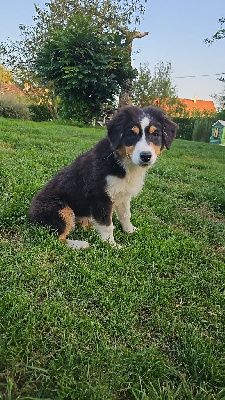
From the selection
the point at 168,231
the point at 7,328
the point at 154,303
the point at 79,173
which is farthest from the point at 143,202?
the point at 7,328

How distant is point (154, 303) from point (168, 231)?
4.79ft

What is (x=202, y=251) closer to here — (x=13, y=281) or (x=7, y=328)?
(x=13, y=281)

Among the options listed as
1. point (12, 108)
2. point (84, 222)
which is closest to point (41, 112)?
point (12, 108)

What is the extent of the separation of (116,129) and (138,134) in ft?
0.73

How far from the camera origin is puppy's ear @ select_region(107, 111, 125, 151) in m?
2.98

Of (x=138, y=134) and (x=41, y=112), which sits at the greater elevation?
(x=41, y=112)

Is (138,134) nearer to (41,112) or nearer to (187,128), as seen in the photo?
(41,112)

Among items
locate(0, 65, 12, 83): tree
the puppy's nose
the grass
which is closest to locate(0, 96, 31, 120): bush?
the grass

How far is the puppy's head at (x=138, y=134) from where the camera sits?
2.91m

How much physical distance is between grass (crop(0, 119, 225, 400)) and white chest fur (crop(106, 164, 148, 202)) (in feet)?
1.56

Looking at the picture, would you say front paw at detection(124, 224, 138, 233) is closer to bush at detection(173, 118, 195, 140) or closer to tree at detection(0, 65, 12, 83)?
bush at detection(173, 118, 195, 140)

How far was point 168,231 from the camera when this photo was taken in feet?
11.7

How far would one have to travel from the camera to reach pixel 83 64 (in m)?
14.9

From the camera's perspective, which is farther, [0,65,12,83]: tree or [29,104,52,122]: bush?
[0,65,12,83]: tree
